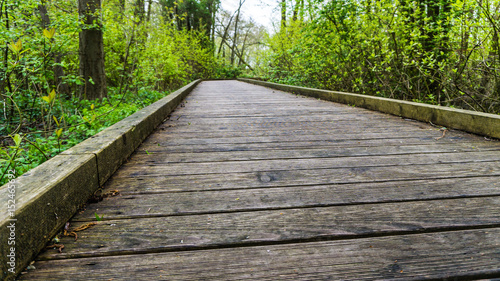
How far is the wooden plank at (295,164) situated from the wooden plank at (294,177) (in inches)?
2.6

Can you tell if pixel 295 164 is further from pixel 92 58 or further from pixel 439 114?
pixel 92 58

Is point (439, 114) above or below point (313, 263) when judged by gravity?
above

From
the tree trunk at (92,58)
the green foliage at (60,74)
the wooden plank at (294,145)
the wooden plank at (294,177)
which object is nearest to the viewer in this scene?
the wooden plank at (294,177)

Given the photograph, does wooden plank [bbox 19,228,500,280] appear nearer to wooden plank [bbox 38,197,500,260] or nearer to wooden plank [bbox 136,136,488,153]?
wooden plank [bbox 38,197,500,260]

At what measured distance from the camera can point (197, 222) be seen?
1460mm

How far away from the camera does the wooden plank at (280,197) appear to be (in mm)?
1589

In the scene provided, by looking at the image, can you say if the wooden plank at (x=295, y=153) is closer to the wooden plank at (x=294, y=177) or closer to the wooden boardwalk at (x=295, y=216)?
the wooden boardwalk at (x=295, y=216)

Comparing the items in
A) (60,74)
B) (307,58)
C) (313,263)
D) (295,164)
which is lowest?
(313,263)

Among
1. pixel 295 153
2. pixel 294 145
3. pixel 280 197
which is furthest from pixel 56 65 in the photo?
pixel 280 197

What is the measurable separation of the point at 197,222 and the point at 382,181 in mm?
1183

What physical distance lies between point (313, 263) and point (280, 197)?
59cm

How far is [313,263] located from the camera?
1.16 metres

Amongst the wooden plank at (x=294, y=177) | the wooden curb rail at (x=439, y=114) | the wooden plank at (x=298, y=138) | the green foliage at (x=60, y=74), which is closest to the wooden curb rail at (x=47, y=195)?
the wooden plank at (x=294, y=177)

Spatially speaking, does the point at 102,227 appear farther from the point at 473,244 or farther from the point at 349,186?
the point at 473,244
